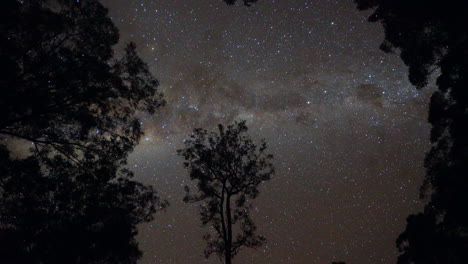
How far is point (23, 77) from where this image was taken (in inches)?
421

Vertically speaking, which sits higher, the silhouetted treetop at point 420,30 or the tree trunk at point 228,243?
the silhouetted treetop at point 420,30

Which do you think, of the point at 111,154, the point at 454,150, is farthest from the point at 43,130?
the point at 454,150

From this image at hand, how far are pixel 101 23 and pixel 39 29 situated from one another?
2.26 m

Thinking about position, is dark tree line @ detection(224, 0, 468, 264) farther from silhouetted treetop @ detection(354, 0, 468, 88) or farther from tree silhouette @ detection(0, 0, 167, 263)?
tree silhouette @ detection(0, 0, 167, 263)

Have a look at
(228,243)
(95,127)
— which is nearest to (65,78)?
(95,127)

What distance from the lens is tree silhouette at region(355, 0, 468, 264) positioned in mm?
12305

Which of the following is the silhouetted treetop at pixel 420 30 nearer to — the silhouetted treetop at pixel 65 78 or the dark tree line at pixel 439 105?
Result: the dark tree line at pixel 439 105

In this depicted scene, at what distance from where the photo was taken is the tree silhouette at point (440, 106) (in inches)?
484

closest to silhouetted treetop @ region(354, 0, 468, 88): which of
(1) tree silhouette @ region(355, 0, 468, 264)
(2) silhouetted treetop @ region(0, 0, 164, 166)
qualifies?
(1) tree silhouette @ region(355, 0, 468, 264)

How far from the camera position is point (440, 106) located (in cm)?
1393

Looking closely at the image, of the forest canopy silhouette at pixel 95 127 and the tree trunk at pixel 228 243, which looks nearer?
the forest canopy silhouette at pixel 95 127

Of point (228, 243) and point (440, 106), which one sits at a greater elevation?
point (440, 106)

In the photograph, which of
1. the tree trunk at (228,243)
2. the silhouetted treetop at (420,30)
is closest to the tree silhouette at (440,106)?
the silhouetted treetop at (420,30)

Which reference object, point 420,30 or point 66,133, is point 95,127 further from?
point 420,30
